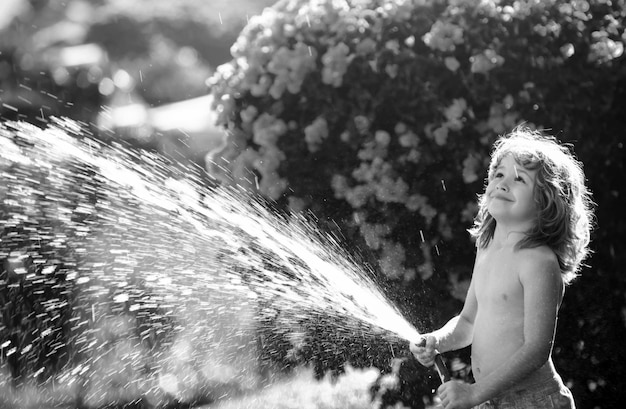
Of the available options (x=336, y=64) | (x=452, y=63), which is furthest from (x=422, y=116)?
(x=336, y=64)

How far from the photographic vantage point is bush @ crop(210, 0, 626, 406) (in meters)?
3.46

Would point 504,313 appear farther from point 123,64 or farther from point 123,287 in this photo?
point 123,64

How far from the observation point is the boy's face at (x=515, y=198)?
2.29 m

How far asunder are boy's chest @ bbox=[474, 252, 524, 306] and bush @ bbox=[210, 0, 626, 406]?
110 centimetres

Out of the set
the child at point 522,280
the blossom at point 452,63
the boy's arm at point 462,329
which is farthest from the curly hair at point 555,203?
the blossom at point 452,63

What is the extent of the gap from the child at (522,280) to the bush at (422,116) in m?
1.03

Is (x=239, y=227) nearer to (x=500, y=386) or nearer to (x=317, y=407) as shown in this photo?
(x=317, y=407)

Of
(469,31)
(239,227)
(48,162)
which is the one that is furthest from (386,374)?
(48,162)

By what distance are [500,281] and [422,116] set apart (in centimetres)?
134

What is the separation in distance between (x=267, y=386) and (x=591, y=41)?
8.33 ft

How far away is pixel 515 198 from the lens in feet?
7.55

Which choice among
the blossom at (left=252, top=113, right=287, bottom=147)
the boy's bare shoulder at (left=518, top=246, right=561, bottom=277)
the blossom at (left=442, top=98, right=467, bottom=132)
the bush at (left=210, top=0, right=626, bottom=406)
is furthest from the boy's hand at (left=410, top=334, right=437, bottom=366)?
the blossom at (left=252, top=113, right=287, bottom=147)

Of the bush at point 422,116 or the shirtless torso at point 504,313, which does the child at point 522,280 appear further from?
the bush at point 422,116

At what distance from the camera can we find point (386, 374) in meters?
3.77
